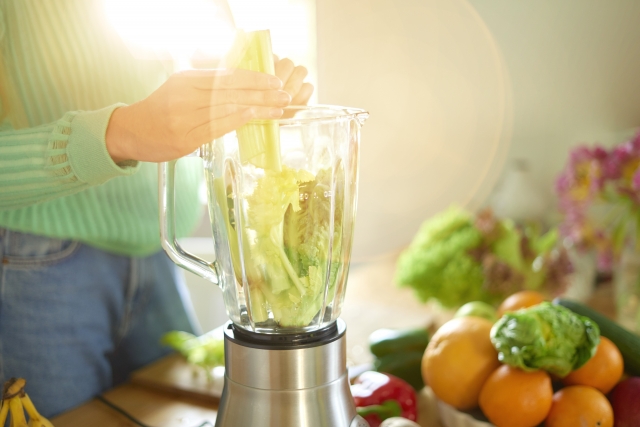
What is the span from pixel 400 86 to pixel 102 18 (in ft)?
2.76

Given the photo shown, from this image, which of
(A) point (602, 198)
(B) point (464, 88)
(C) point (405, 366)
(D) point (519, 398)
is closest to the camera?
(D) point (519, 398)

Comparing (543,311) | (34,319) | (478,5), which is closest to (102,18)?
(34,319)

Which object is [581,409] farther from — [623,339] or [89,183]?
[89,183]

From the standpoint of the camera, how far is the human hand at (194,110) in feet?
1.46

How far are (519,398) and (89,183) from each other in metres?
0.47

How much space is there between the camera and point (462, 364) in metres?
0.62

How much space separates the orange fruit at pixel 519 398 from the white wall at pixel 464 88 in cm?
68

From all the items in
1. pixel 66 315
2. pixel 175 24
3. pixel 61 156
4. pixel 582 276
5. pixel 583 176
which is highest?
pixel 175 24

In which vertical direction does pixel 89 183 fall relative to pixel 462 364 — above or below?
above

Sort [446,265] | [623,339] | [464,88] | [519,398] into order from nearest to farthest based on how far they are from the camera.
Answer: [519,398]
[623,339]
[446,265]
[464,88]

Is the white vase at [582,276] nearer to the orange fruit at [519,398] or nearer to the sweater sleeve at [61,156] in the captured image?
the orange fruit at [519,398]

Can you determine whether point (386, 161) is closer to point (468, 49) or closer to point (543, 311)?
point (468, 49)

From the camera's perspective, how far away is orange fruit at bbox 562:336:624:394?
23.7 inches

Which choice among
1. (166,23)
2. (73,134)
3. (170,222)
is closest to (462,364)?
(170,222)
